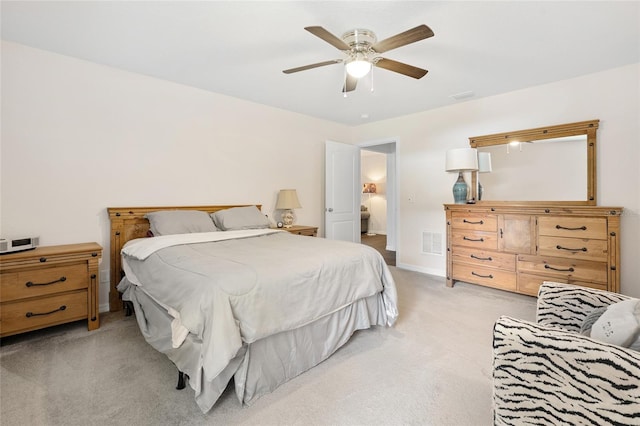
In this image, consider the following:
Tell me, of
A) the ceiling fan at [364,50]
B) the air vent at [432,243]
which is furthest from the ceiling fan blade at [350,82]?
the air vent at [432,243]

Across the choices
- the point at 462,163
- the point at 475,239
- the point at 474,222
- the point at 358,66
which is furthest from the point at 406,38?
the point at 475,239

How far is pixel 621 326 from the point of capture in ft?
3.47

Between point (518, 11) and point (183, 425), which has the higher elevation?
point (518, 11)

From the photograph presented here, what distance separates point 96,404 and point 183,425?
1.89 ft

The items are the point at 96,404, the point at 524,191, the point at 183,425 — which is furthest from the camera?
the point at 524,191

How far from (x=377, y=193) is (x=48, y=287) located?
7.77m

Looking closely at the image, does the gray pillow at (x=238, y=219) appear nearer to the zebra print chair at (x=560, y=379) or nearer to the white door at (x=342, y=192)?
the white door at (x=342, y=192)

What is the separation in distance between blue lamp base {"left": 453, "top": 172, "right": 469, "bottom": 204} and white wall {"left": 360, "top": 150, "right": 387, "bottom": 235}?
4782mm

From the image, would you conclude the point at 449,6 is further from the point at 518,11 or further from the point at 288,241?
the point at 288,241

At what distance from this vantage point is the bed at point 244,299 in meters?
1.52

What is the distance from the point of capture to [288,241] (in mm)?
2768

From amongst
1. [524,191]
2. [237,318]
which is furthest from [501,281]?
[237,318]

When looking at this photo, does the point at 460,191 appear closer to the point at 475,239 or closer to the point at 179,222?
the point at 475,239

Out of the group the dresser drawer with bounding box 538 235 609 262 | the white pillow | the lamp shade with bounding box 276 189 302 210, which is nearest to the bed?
the lamp shade with bounding box 276 189 302 210
